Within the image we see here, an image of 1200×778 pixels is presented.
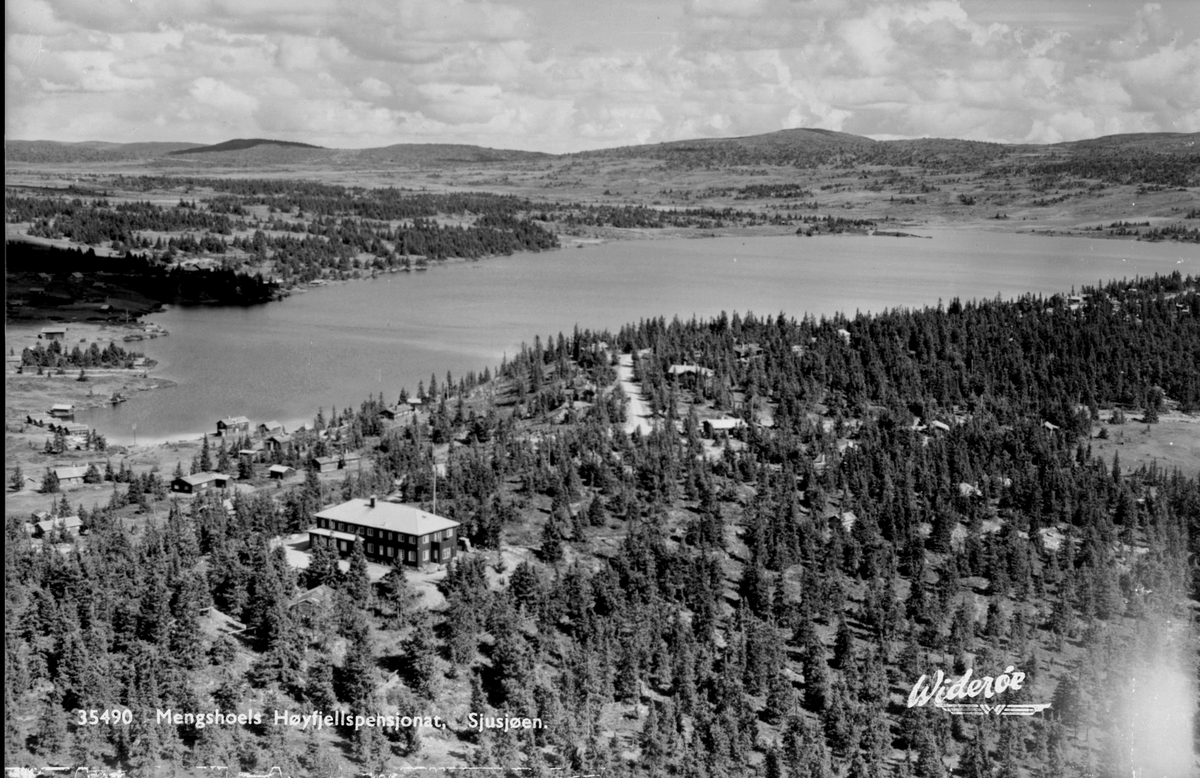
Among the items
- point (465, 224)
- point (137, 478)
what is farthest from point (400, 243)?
point (137, 478)

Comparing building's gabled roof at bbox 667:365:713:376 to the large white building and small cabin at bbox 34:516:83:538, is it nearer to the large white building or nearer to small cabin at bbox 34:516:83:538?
the large white building

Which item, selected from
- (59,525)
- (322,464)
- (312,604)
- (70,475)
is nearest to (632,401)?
(322,464)

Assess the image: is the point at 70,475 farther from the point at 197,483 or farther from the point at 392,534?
Result: the point at 392,534

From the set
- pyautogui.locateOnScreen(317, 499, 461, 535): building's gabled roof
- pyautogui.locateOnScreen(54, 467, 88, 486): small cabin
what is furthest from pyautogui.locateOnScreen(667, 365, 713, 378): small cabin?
pyautogui.locateOnScreen(54, 467, 88, 486): small cabin

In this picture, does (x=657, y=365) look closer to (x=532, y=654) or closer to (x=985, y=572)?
(x=985, y=572)

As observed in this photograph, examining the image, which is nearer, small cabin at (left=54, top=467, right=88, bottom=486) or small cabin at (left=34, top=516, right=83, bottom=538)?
small cabin at (left=34, top=516, right=83, bottom=538)
